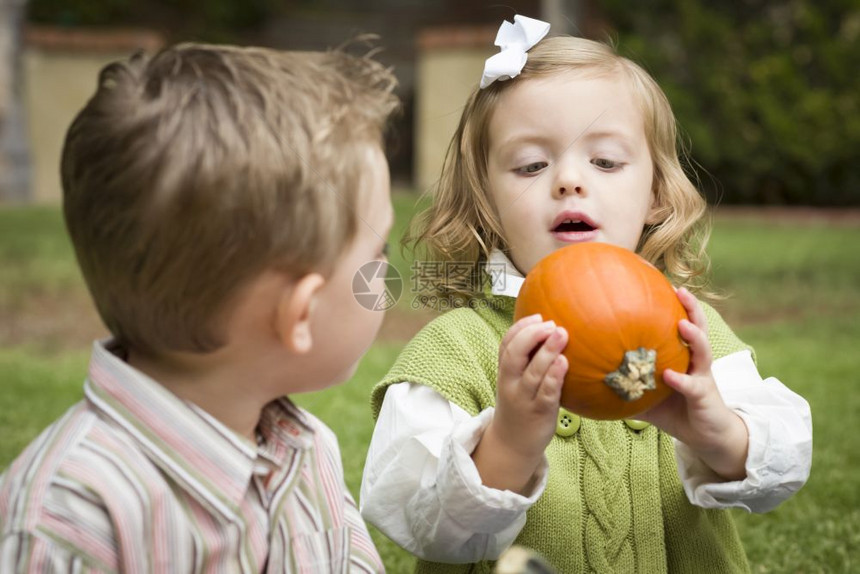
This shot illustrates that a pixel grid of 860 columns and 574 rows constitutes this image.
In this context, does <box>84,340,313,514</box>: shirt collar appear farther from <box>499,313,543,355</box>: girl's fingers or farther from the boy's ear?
<box>499,313,543,355</box>: girl's fingers

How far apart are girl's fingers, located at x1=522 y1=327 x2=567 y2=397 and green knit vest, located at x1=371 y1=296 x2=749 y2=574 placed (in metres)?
0.45

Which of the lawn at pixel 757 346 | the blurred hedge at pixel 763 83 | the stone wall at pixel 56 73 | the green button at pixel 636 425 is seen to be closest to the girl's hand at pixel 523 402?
the green button at pixel 636 425

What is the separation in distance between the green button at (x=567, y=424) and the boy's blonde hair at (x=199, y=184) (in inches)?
35.4

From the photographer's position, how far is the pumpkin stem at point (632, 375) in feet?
6.39

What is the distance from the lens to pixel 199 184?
1670 millimetres

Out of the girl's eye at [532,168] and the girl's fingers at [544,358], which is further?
the girl's eye at [532,168]

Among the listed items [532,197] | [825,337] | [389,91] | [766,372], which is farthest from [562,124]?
[825,337]

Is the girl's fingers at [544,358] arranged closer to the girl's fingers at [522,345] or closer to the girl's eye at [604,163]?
the girl's fingers at [522,345]

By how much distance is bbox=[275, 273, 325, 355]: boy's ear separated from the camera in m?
1.79

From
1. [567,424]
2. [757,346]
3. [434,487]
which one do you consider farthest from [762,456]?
[757,346]

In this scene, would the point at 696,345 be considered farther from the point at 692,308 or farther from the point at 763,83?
the point at 763,83

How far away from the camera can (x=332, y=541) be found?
2.03m

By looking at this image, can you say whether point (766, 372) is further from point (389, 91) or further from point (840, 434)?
point (389, 91)

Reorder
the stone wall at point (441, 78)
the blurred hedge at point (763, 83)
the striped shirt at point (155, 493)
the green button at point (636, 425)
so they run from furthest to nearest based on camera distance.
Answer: the stone wall at point (441, 78)
the blurred hedge at point (763, 83)
the green button at point (636, 425)
the striped shirt at point (155, 493)
